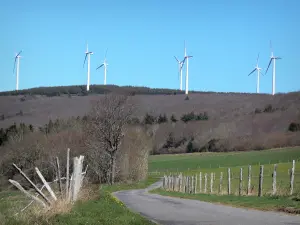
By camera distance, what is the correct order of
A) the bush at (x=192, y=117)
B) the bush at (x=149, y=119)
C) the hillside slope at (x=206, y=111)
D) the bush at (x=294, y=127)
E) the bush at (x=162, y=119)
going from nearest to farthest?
the bush at (x=294, y=127) → the hillside slope at (x=206, y=111) → the bush at (x=149, y=119) → the bush at (x=162, y=119) → the bush at (x=192, y=117)

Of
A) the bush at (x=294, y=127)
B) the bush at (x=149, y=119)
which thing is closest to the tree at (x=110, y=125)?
the bush at (x=294, y=127)

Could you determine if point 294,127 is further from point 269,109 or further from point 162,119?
point 162,119

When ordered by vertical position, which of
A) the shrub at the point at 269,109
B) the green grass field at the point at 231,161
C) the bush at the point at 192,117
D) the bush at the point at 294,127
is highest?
the shrub at the point at 269,109

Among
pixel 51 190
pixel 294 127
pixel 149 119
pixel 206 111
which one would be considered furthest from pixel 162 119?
pixel 51 190

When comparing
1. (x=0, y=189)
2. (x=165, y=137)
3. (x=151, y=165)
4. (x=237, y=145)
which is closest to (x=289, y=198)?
(x=0, y=189)

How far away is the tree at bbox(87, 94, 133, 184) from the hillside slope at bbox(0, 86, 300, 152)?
167 ft

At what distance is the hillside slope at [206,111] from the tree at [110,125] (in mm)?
50858

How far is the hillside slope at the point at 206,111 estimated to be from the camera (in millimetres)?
135125

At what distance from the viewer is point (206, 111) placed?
6663 inches

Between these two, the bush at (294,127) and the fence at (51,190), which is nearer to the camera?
the fence at (51,190)

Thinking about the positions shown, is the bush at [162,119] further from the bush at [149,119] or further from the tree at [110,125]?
the tree at [110,125]

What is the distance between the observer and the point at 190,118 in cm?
16612

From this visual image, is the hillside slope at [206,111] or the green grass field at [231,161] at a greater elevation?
the hillside slope at [206,111]

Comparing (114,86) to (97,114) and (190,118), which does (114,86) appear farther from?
(190,118)
